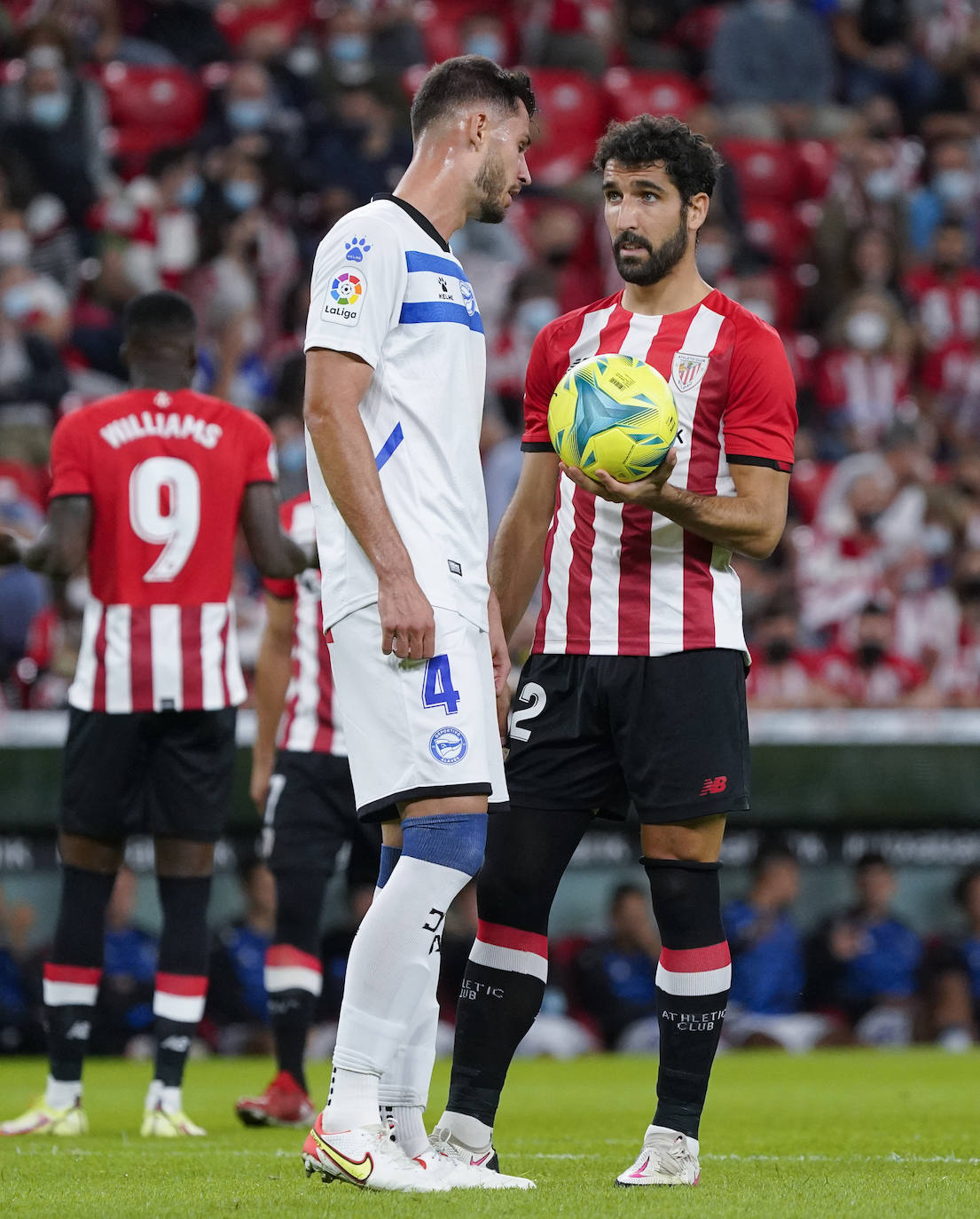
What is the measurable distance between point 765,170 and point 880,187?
1011 millimetres

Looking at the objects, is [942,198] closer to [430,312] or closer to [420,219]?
[420,219]

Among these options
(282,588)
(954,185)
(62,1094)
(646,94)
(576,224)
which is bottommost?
(62,1094)

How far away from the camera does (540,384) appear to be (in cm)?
451

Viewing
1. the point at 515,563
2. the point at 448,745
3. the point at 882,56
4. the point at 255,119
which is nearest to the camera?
the point at 448,745

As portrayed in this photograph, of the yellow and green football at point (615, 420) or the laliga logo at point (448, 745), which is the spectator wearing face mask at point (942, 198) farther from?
the laliga logo at point (448, 745)

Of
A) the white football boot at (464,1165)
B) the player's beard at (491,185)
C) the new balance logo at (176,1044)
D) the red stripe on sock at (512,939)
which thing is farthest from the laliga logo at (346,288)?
the new balance logo at (176,1044)

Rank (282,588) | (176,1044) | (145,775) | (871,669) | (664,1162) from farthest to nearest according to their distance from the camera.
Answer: (871,669)
(282,588)
(145,775)
(176,1044)
(664,1162)

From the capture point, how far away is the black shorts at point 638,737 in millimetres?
4129

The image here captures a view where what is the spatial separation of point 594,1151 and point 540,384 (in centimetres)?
202

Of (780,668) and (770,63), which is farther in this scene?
(770,63)

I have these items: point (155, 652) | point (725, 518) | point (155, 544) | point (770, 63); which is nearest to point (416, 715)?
point (725, 518)

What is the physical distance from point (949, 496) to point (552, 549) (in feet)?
26.2

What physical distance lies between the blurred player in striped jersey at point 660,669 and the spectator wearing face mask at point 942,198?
10862 mm

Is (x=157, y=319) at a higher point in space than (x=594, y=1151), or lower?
higher
